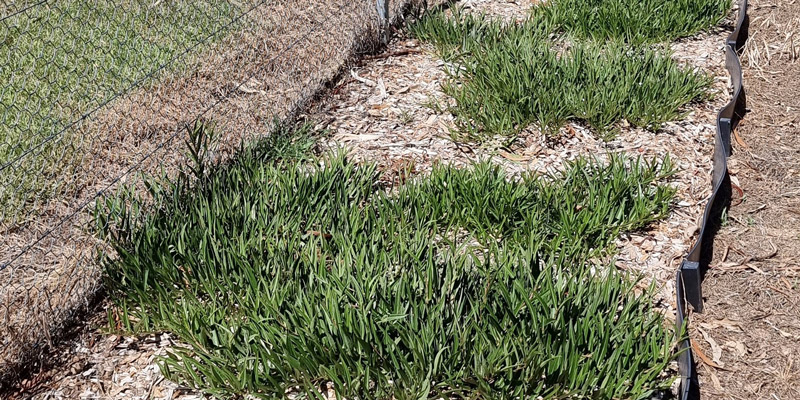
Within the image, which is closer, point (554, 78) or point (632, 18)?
point (554, 78)

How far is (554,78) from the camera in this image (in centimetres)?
436

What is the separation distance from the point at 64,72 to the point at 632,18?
3.58m

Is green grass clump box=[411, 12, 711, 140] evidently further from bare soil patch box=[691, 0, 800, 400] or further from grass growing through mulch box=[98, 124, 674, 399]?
grass growing through mulch box=[98, 124, 674, 399]

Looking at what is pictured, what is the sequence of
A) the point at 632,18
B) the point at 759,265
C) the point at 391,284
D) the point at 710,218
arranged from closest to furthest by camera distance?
the point at 391,284 → the point at 759,265 → the point at 710,218 → the point at 632,18

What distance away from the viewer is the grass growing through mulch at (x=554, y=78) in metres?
4.23

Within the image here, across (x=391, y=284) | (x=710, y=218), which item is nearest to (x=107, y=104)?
(x=391, y=284)

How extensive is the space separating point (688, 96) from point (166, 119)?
2888 millimetres

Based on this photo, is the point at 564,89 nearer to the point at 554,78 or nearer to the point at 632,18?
the point at 554,78

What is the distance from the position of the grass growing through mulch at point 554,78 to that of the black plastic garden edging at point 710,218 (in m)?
0.27

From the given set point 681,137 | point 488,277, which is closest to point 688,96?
point 681,137

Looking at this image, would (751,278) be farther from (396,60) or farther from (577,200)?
(396,60)

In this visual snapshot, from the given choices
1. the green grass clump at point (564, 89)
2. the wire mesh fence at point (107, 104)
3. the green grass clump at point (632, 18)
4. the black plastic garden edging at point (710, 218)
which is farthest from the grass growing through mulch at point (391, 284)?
the green grass clump at point (632, 18)

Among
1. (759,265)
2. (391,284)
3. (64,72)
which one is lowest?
(759,265)

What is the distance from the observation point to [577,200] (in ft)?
11.4
